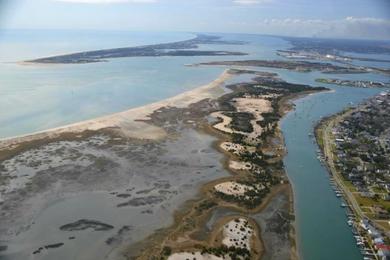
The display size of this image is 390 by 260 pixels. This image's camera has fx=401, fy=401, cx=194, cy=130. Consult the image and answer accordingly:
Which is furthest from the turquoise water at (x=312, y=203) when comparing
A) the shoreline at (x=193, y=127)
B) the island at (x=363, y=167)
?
the shoreline at (x=193, y=127)

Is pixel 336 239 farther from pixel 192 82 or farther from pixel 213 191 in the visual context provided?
pixel 192 82

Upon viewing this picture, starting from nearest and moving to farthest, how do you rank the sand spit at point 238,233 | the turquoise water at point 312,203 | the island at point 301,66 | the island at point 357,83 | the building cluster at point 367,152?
the sand spit at point 238,233 < the turquoise water at point 312,203 < the building cluster at point 367,152 < the island at point 357,83 < the island at point 301,66

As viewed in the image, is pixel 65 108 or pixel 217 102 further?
pixel 217 102

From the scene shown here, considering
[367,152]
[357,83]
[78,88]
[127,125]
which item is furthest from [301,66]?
[127,125]

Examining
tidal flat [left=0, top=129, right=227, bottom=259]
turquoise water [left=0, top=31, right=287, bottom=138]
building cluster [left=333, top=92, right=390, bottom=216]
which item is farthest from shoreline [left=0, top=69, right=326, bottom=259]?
building cluster [left=333, top=92, right=390, bottom=216]

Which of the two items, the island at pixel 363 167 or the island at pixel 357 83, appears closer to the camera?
the island at pixel 363 167

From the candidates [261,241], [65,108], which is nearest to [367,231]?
[261,241]

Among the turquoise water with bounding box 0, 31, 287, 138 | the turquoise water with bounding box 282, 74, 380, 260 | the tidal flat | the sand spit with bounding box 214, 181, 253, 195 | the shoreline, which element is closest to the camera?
the tidal flat

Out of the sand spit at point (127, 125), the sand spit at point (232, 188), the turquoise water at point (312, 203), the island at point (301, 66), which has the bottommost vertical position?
the turquoise water at point (312, 203)

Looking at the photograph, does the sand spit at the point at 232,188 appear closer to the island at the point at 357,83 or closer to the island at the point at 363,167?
the island at the point at 363,167

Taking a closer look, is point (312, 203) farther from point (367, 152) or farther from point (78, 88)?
point (78, 88)

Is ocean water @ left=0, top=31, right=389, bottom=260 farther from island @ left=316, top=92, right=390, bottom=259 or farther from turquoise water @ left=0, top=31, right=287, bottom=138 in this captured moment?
island @ left=316, top=92, right=390, bottom=259
